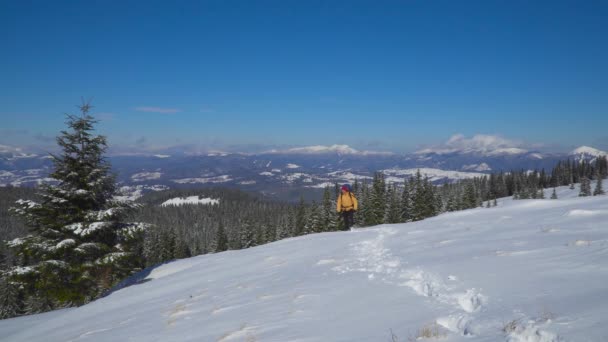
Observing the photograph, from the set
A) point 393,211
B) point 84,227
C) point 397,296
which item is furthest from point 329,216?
point 397,296

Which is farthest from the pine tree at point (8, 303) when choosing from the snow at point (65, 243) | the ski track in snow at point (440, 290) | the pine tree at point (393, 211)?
the pine tree at point (393, 211)

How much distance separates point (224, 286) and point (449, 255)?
6.30 metres

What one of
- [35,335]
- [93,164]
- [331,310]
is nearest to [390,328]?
[331,310]

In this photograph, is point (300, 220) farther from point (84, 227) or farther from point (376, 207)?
point (84, 227)

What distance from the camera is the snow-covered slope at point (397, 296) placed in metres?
3.77

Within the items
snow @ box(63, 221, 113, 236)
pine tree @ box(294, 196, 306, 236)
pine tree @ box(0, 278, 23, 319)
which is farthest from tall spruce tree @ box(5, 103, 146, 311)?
pine tree @ box(294, 196, 306, 236)

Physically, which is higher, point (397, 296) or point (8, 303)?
point (397, 296)

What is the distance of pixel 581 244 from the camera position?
6316 millimetres

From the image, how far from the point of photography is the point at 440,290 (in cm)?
534

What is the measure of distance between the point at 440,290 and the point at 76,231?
1643 cm

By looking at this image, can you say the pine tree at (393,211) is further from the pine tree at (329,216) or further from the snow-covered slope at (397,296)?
the snow-covered slope at (397,296)

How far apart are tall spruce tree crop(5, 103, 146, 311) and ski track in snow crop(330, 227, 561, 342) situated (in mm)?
12704

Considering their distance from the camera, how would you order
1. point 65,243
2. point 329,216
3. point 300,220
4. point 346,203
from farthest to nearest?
1. point 300,220
2. point 329,216
3. point 346,203
4. point 65,243

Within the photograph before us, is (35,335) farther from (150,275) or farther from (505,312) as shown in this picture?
(505,312)
